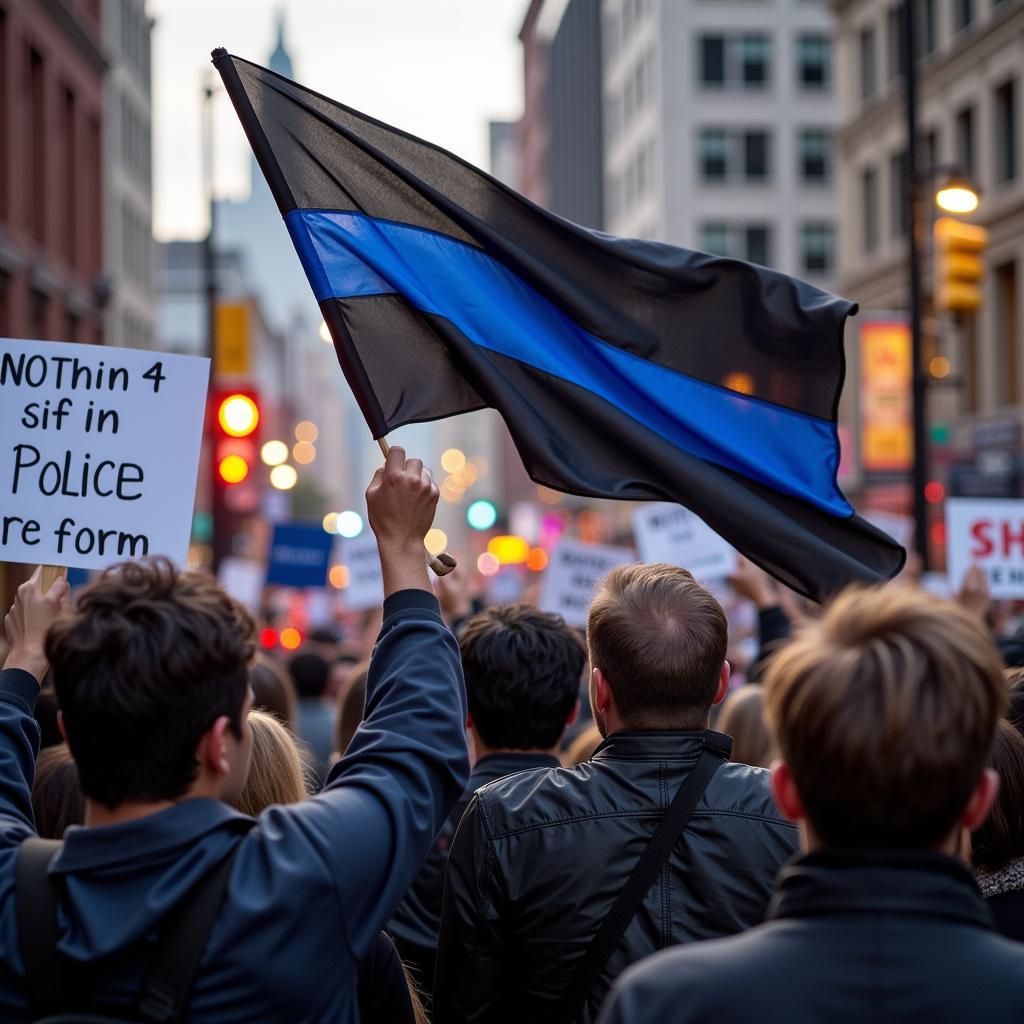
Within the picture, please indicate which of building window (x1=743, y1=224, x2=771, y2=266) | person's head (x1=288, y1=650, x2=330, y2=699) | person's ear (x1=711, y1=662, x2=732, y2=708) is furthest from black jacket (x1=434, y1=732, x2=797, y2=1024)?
building window (x1=743, y1=224, x2=771, y2=266)

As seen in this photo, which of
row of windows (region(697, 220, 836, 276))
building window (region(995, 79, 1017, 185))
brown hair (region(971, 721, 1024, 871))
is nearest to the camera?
brown hair (region(971, 721, 1024, 871))

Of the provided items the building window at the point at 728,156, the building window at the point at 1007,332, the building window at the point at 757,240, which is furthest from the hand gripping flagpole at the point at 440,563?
the building window at the point at 728,156

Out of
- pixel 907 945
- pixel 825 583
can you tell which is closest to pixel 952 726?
pixel 907 945

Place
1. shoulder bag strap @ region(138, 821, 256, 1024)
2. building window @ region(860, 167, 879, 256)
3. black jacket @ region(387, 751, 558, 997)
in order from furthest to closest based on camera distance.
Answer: building window @ region(860, 167, 879, 256)
black jacket @ region(387, 751, 558, 997)
shoulder bag strap @ region(138, 821, 256, 1024)

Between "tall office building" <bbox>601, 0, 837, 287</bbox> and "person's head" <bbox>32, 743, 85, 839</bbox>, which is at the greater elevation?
"tall office building" <bbox>601, 0, 837, 287</bbox>

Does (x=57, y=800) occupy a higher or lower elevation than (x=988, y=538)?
lower

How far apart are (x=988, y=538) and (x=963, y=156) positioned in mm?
30514

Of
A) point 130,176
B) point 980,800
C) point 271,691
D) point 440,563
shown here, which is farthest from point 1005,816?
point 130,176

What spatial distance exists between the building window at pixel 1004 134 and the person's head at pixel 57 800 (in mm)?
33729

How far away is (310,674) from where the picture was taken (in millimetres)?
9305

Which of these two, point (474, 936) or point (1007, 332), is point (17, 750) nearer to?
point (474, 936)

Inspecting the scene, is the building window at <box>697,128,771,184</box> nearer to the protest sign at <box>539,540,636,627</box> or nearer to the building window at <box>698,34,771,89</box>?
the building window at <box>698,34,771,89</box>

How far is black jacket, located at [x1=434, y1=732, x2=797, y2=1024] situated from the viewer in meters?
3.43

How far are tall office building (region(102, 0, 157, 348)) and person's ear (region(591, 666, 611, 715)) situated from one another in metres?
37.2
